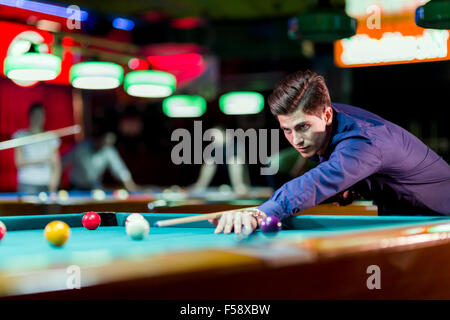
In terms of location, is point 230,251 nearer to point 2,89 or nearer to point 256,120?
point 2,89

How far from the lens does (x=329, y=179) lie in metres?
2.16

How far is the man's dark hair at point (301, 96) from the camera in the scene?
2.38 m

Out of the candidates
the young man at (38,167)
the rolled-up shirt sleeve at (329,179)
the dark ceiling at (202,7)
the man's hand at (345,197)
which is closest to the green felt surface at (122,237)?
the rolled-up shirt sleeve at (329,179)

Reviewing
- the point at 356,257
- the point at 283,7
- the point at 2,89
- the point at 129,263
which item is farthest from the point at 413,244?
the point at 2,89

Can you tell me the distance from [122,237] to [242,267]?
0.96 metres

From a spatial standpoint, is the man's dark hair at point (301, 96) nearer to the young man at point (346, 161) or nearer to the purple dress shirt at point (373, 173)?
the young man at point (346, 161)

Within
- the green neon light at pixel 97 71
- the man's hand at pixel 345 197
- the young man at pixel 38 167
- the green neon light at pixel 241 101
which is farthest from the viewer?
the green neon light at pixel 241 101

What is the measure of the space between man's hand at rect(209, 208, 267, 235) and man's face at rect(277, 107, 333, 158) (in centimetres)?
49

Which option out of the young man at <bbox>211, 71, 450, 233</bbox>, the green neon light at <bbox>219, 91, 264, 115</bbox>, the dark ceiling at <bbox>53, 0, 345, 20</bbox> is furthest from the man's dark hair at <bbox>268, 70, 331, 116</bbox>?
the green neon light at <bbox>219, 91, 264, 115</bbox>

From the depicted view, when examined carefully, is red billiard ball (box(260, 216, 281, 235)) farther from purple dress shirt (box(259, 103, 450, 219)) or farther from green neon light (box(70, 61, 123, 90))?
green neon light (box(70, 61, 123, 90))

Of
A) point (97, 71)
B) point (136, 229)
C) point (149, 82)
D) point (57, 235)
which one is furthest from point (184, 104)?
point (57, 235)

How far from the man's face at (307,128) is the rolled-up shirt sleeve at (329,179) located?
0.81ft

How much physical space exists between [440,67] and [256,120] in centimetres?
455

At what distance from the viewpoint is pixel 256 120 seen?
12.6 meters
